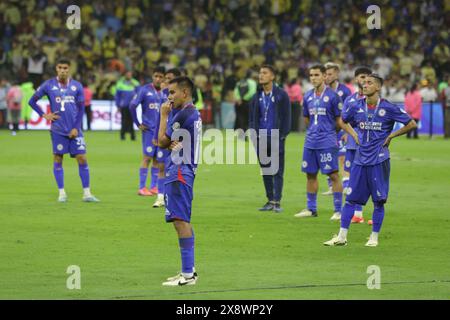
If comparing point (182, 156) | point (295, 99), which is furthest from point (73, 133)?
point (295, 99)

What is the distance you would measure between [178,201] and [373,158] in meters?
3.73

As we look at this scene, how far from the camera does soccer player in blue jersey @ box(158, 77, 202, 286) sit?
11.0 meters

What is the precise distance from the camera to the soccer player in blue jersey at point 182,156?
431 inches

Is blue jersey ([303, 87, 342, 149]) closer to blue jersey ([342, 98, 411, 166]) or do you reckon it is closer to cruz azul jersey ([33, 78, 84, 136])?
blue jersey ([342, 98, 411, 166])

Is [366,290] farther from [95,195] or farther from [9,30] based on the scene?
[9,30]

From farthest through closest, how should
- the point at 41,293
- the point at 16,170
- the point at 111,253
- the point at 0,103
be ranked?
the point at 0,103, the point at 16,170, the point at 111,253, the point at 41,293

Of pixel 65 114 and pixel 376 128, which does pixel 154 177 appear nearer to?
pixel 65 114

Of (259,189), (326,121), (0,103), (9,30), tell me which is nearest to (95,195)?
(259,189)

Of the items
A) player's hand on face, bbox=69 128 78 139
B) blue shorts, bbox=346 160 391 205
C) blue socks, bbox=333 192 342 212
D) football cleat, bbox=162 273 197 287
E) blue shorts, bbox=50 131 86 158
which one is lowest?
football cleat, bbox=162 273 197 287

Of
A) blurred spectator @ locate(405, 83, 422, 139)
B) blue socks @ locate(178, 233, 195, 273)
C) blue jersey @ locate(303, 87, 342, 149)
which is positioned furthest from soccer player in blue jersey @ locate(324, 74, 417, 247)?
blurred spectator @ locate(405, 83, 422, 139)

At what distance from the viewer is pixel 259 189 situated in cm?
2117

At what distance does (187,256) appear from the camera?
11.0m

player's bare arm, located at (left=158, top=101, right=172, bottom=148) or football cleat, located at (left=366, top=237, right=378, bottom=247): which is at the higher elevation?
player's bare arm, located at (left=158, top=101, right=172, bottom=148)

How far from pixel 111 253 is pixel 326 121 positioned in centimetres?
498
